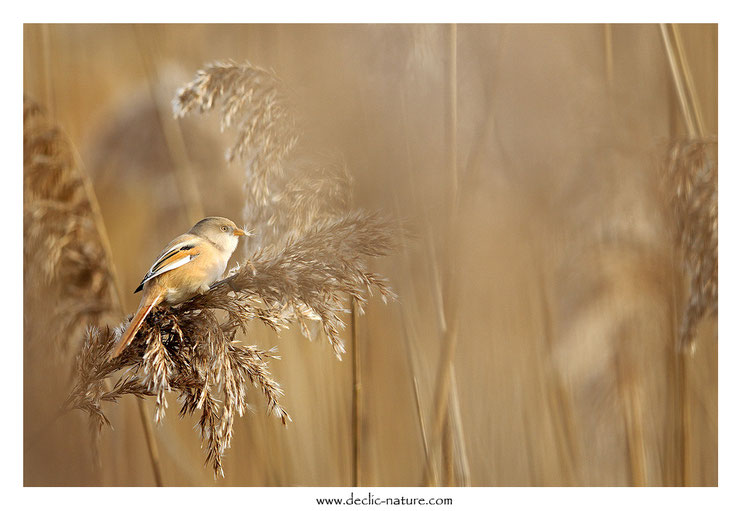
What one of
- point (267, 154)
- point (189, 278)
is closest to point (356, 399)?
point (189, 278)

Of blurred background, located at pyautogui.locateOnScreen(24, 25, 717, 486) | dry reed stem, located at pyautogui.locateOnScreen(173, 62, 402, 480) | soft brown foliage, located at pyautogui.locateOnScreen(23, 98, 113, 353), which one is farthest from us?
blurred background, located at pyautogui.locateOnScreen(24, 25, 717, 486)

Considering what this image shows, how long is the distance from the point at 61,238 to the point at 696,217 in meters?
1.98

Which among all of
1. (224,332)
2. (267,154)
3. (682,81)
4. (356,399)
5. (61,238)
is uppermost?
(682,81)

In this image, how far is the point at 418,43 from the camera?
2014 millimetres

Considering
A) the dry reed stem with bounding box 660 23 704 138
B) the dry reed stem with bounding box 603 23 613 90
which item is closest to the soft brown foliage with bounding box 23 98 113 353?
the dry reed stem with bounding box 603 23 613 90

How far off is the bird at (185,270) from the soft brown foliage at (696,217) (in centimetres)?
140

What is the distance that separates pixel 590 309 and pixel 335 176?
93 cm

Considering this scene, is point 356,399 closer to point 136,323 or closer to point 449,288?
point 449,288

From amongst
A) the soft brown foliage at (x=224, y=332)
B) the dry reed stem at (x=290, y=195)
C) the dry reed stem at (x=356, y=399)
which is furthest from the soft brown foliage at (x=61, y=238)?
the dry reed stem at (x=356, y=399)

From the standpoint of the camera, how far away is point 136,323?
160 centimetres

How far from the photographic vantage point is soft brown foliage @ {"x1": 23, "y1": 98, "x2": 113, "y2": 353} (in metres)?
1.85

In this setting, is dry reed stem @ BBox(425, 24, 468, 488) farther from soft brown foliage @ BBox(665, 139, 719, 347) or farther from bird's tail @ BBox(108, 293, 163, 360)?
bird's tail @ BBox(108, 293, 163, 360)

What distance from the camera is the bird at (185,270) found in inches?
64.4

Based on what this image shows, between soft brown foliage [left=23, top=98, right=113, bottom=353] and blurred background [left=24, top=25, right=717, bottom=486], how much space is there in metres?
0.07
